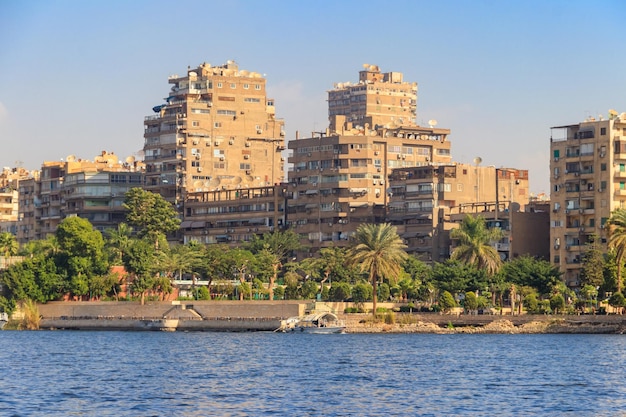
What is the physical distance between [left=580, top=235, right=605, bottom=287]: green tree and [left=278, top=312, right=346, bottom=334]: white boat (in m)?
23.9

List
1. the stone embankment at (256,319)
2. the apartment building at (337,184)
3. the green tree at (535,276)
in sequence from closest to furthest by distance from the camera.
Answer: the stone embankment at (256,319) < the green tree at (535,276) < the apartment building at (337,184)

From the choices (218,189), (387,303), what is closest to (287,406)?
(387,303)

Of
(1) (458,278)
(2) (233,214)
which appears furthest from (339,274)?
(2) (233,214)

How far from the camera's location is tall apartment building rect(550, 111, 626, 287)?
146000 millimetres

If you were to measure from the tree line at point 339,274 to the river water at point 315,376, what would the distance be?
50.4 feet

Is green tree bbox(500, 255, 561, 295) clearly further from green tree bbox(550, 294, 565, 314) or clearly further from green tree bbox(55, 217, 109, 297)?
green tree bbox(55, 217, 109, 297)

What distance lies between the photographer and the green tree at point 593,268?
133 metres

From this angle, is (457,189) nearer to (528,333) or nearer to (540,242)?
(540,242)

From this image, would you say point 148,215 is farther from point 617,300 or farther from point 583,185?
point 617,300

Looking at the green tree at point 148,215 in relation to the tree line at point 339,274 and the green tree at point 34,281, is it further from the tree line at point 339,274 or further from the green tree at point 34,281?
the green tree at point 34,281

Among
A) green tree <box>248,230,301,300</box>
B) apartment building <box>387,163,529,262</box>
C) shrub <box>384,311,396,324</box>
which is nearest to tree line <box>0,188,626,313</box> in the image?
shrub <box>384,311,396,324</box>

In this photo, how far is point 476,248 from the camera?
144750 mm

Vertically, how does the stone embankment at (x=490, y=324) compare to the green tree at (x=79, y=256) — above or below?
below

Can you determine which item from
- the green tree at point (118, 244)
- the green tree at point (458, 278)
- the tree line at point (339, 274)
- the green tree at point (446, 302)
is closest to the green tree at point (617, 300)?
the tree line at point (339, 274)
